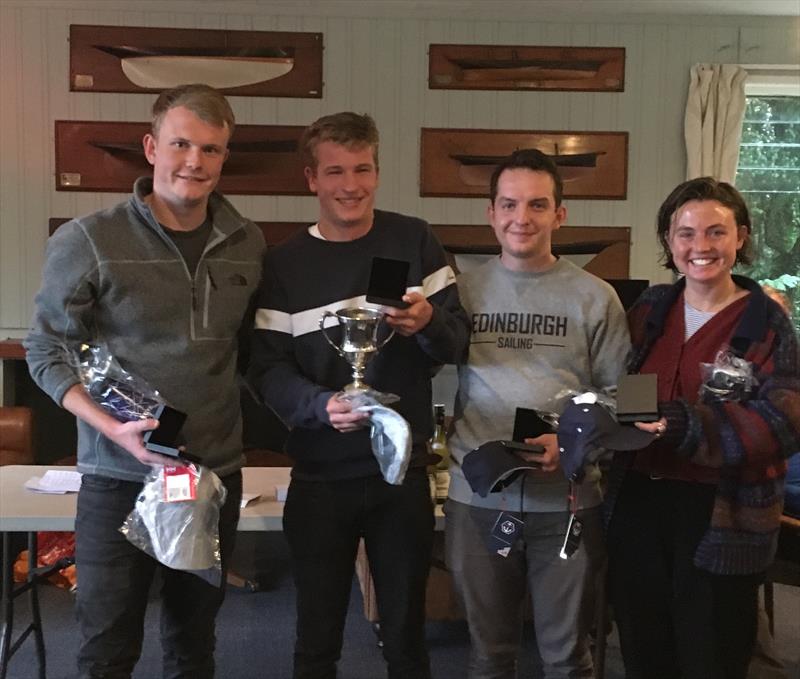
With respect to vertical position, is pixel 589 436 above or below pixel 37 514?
above

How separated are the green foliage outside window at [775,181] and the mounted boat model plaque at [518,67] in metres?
1.02

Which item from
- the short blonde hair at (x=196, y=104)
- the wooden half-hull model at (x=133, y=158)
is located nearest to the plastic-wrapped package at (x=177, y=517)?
the short blonde hair at (x=196, y=104)

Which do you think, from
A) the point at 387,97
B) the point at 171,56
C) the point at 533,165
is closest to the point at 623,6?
the point at 387,97

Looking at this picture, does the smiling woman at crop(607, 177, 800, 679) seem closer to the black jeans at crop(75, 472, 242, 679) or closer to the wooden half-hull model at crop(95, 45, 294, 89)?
the black jeans at crop(75, 472, 242, 679)

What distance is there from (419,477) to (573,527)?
0.34 meters

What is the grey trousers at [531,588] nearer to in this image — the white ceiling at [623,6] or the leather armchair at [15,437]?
the leather armchair at [15,437]

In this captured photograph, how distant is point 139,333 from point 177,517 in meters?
0.37

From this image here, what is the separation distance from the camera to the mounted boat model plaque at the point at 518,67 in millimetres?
4609

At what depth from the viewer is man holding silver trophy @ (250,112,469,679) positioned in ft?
5.46

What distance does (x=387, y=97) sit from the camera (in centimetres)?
465

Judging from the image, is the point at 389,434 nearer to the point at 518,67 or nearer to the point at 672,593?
the point at 672,593

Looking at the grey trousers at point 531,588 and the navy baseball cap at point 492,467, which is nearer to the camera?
Result: the navy baseball cap at point 492,467

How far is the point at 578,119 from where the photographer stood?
15.4ft

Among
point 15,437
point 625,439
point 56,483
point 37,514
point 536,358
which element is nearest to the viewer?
point 625,439
